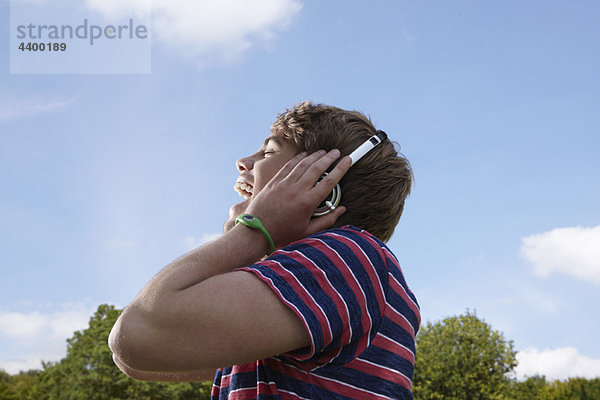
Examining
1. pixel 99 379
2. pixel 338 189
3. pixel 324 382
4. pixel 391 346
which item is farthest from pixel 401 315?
pixel 99 379

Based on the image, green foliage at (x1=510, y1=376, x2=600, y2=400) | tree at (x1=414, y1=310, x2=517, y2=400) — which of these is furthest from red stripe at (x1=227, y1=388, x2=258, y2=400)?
green foliage at (x1=510, y1=376, x2=600, y2=400)

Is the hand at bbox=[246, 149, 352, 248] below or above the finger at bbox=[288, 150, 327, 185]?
below

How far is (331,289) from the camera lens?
5.75ft

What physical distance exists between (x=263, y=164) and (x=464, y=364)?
15.4 m

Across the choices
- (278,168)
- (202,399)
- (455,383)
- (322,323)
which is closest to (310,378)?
(322,323)

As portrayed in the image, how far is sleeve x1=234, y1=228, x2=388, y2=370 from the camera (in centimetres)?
167

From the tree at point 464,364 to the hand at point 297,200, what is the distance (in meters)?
15.0

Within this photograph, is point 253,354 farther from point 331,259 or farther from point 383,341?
point 383,341

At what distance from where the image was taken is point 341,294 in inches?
69.4

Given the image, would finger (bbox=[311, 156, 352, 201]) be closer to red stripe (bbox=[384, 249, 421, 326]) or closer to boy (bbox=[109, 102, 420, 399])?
boy (bbox=[109, 102, 420, 399])

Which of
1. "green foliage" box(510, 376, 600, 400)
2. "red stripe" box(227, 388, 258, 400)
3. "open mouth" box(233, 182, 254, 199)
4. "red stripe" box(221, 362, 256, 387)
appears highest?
"open mouth" box(233, 182, 254, 199)

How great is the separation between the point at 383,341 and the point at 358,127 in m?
0.97

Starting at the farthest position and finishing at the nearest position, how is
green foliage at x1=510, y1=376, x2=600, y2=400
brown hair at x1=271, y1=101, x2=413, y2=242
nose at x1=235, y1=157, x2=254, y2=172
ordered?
1. green foliage at x1=510, y1=376, x2=600, y2=400
2. nose at x1=235, y1=157, x2=254, y2=172
3. brown hair at x1=271, y1=101, x2=413, y2=242

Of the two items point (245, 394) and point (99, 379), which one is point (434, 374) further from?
point (245, 394)
